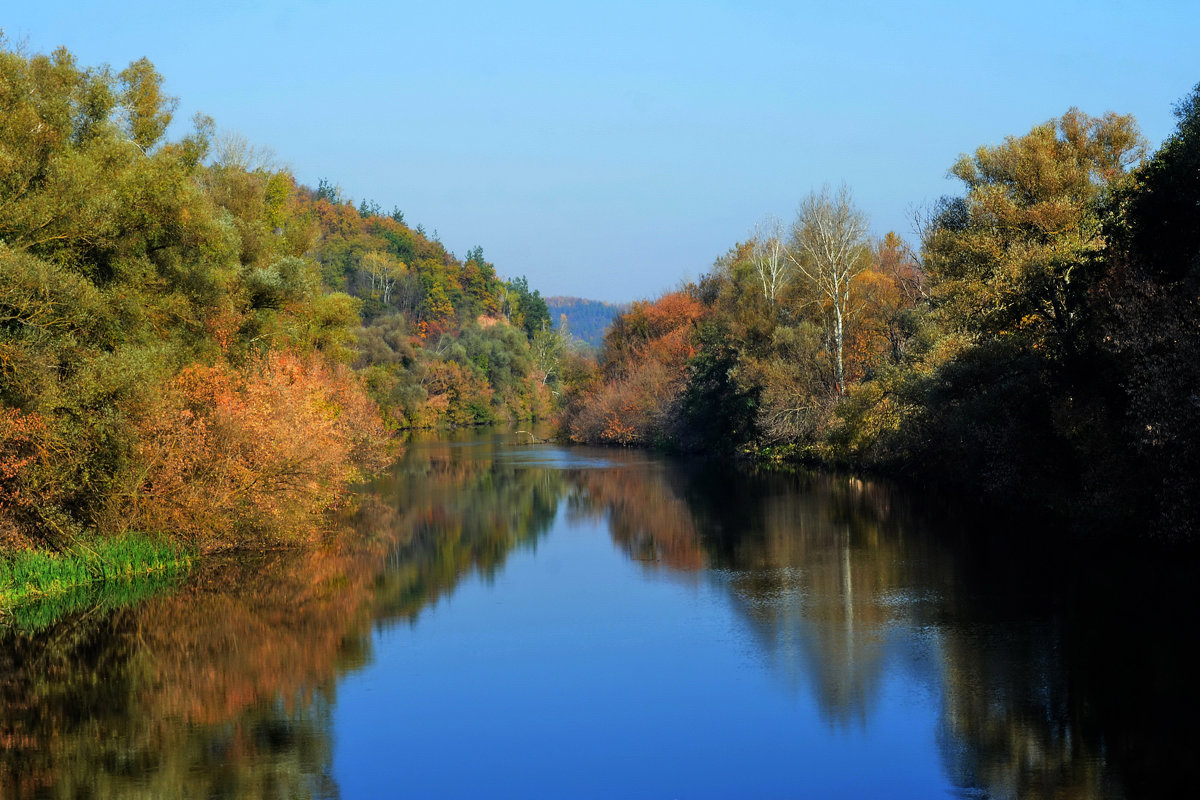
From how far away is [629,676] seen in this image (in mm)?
14297

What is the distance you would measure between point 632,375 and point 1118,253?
53.0m

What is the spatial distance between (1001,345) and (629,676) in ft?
67.1

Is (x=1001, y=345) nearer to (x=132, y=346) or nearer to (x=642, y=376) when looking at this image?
(x=132, y=346)

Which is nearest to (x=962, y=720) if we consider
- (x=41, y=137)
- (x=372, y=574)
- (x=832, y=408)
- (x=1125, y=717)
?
(x=1125, y=717)

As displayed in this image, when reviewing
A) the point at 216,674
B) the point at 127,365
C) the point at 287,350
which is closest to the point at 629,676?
the point at 216,674

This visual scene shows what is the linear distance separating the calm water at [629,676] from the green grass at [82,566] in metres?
1.01

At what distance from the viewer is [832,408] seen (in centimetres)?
4866

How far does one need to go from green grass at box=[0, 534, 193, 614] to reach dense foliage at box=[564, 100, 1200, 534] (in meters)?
19.6

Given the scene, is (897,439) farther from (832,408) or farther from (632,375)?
(632,375)

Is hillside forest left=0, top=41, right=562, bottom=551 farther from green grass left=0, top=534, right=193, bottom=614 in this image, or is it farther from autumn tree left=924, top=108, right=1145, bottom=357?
autumn tree left=924, top=108, right=1145, bottom=357

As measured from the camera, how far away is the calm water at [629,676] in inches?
411

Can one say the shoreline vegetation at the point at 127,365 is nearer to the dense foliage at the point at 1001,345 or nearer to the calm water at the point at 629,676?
the calm water at the point at 629,676

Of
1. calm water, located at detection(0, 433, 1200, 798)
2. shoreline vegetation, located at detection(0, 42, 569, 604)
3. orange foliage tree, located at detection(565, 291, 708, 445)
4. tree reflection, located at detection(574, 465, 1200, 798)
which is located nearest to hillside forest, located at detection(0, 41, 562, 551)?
shoreline vegetation, located at detection(0, 42, 569, 604)

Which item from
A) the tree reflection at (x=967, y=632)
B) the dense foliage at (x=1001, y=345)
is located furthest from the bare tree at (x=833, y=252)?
the tree reflection at (x=967, y=632)
